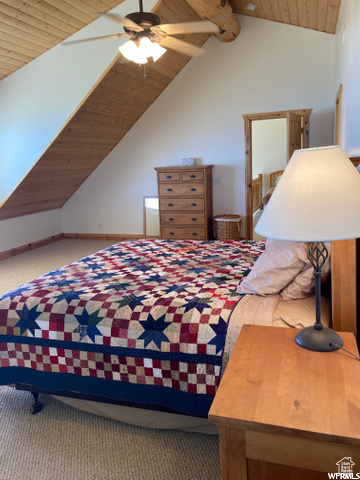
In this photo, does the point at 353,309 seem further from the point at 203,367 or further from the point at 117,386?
the point at 117,386

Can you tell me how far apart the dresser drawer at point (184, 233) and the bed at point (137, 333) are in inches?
138

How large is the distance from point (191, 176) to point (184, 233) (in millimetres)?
848

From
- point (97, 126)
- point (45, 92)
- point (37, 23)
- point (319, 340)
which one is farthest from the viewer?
point (97, 126)

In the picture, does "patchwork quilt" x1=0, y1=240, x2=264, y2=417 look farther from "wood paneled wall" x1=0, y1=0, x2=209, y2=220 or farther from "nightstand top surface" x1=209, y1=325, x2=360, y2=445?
"wood paneled wall" x1=0, y1=0, x2=209, y2=220

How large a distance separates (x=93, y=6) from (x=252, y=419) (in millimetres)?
4230

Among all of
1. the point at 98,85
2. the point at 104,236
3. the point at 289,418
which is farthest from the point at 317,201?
the point at 104,236

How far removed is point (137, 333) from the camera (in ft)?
6.48

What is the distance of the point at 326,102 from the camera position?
542 centimetres

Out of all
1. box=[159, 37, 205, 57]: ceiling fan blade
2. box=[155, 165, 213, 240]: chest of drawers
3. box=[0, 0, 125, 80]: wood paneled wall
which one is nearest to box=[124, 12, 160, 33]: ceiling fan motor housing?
box=[159, 37, 205, 57]: ceiling fan blade

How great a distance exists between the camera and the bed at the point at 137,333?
1859mm

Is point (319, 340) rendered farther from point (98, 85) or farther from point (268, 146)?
point (268, 146)

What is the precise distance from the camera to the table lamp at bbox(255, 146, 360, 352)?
116 centimetres

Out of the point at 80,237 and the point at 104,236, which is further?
the point at 80,237

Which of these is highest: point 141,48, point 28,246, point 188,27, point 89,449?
point 188,27
